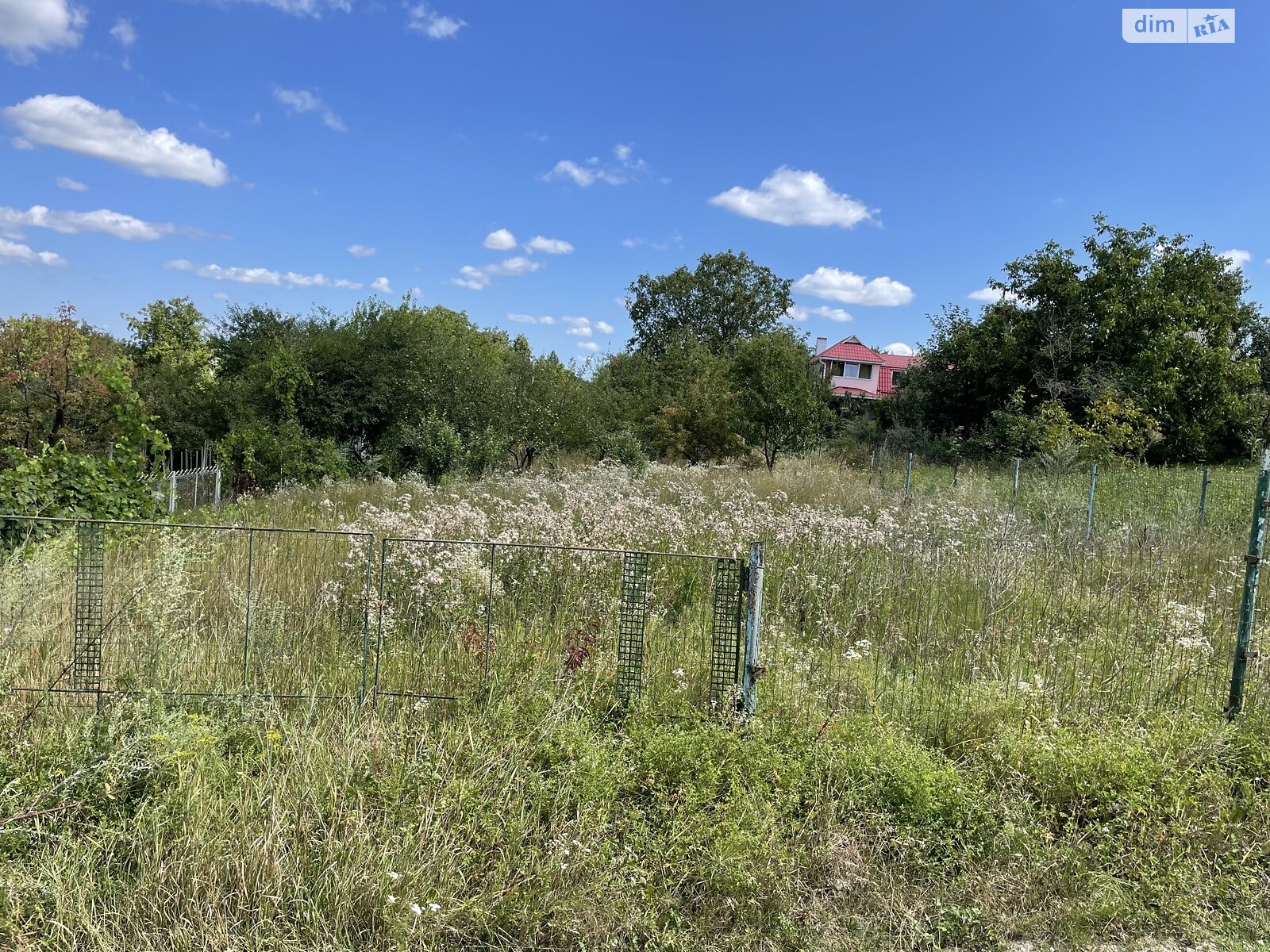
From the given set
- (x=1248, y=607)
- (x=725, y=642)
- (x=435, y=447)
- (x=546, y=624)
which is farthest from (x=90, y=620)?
(x=435, y=447)

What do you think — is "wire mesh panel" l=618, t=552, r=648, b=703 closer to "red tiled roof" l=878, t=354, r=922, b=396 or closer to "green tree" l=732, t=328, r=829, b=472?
"green tree" l=732, t=328, r=829, b=472

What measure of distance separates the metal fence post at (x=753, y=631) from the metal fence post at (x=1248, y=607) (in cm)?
262

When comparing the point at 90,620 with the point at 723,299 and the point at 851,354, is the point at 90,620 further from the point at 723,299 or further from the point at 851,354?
the point at 851,354

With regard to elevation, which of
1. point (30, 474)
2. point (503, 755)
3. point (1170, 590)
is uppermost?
point (30, 474)

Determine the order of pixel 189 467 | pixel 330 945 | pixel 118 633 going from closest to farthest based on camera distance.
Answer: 1. pixel 330 945
2. pixel 118 633
3. pixel 189 467

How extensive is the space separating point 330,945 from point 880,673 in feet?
10.4

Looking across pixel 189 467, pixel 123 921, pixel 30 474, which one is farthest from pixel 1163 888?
pixel 189 467

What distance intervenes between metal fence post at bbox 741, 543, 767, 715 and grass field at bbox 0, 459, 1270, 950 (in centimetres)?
14

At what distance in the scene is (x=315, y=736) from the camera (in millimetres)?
3256

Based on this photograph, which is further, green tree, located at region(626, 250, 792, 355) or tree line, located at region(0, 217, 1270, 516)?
green tree, located at region(626, 250, 792, 355)

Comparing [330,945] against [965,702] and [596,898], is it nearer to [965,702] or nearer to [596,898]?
[596,898]

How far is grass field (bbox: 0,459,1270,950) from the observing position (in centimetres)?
266

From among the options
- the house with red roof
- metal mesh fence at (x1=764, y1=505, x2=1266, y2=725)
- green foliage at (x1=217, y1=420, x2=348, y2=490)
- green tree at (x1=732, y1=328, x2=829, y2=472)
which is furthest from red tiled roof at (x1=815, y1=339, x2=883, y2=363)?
metal mesh fence at (x1=764, y1=505, x2=1266, y2=725)

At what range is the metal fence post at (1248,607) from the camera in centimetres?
407
